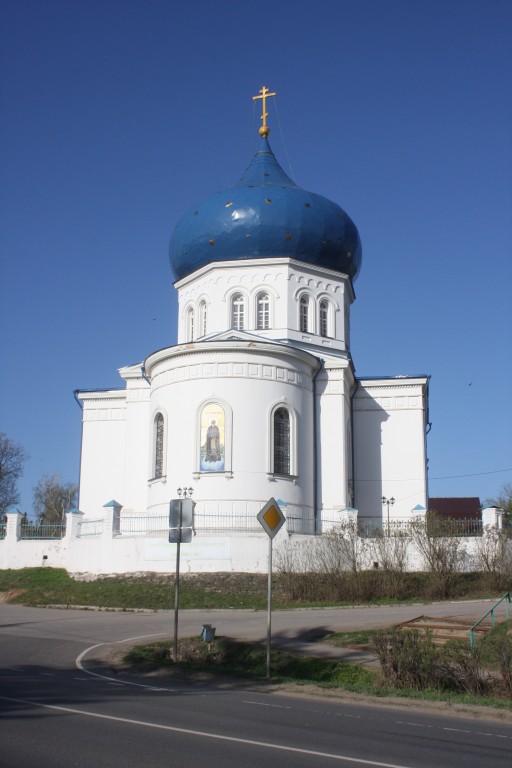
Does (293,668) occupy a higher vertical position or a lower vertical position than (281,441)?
lower

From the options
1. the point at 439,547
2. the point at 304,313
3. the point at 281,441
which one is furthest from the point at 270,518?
the point at 304,313

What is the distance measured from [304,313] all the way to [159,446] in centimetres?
792

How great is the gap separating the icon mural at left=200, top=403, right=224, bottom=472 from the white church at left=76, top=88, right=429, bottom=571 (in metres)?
0.04

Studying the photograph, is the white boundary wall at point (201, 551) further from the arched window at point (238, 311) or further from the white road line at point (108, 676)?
the arched window at point (238, 311)

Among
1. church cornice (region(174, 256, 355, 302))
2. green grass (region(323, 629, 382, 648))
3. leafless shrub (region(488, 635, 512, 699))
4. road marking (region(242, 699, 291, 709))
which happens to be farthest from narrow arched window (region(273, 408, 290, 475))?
road marking (region(242, 699, 291, 709))

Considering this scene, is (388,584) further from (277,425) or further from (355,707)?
(355,707)

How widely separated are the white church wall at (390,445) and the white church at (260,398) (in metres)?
0.04

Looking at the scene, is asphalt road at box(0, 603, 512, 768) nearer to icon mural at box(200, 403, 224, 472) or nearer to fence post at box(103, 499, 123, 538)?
fence post at box(103, 499, 123, 538)

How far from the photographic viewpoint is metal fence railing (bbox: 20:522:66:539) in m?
26.2

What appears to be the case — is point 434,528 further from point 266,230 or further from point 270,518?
point 266,230

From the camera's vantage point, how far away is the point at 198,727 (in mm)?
7352

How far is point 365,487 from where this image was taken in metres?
31.1

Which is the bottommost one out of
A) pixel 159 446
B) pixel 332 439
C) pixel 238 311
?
pixel 159 446

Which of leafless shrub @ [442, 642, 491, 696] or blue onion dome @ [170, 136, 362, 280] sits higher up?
blue onion dome @ [170, 136, 362, 280]
